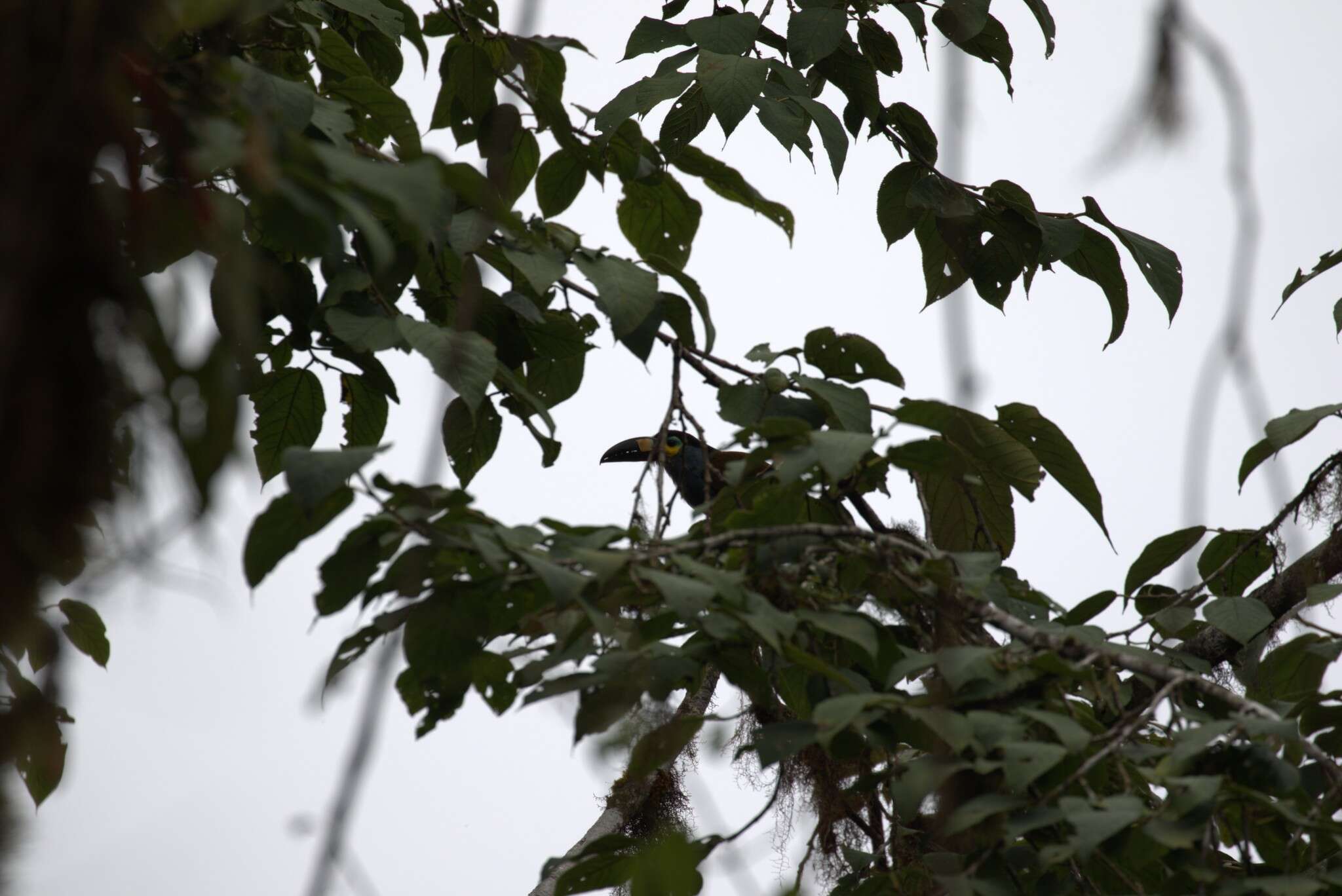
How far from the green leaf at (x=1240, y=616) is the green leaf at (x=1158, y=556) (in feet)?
0.77

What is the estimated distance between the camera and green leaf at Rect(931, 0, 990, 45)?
2105 millimetres

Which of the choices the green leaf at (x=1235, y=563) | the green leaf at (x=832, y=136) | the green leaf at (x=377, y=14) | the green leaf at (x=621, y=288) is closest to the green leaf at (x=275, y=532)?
the green leaf at (x=621, y=288)

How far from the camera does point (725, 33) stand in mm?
2207

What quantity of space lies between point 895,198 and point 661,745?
4.96ft

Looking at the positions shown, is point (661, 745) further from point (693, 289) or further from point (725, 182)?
point (725, 182)

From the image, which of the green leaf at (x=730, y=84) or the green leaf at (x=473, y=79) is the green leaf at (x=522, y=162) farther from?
the green leaf at (x=730, y=84)

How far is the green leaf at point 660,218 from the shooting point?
2.39 meters

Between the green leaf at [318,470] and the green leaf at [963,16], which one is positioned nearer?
the green leaf at [318,470]

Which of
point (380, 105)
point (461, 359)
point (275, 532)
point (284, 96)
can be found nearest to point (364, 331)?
point (461, 359)

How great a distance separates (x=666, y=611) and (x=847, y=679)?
0.76 ft

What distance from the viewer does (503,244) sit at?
1.76 meters

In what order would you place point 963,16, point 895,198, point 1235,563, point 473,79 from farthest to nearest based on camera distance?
point 895,198 < point 473,79 < point 1235,563 < point 963,16

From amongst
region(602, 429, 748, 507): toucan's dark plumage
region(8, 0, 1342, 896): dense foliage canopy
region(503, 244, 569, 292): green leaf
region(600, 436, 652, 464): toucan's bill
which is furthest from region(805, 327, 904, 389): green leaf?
region(600, 436, 652, 464): toucan's bill

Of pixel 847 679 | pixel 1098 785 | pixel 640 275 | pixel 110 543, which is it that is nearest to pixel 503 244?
pixel 640 275
